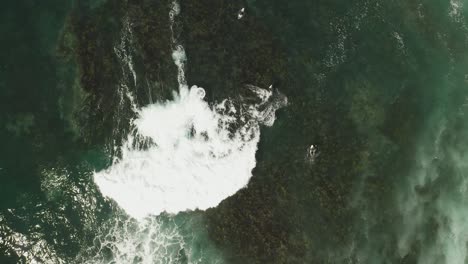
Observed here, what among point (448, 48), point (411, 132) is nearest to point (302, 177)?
point (411, 132)

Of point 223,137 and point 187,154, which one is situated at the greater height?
point 223,137

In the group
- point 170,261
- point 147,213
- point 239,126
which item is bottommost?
point 170,261

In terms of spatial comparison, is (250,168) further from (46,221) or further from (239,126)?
(46,221)

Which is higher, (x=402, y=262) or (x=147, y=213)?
(x=147, y=213)

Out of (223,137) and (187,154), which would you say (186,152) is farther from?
(223,137)

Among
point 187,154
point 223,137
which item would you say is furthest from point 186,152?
point 223,137
